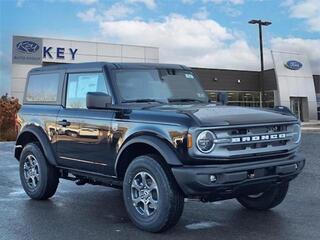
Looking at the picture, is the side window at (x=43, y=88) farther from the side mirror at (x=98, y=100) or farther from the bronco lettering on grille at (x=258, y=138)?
the bronco lettering on grille at (x=258, y=138)

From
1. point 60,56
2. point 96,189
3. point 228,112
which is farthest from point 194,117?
point 60,56

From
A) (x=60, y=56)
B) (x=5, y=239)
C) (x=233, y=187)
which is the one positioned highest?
(x=60, y=56)

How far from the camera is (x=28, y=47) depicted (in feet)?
130

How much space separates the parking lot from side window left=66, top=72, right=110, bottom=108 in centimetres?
156

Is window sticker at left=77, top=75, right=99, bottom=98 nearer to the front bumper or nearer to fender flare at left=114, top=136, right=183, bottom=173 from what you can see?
fender flare at left=114, top=136, right=183, bottom=173

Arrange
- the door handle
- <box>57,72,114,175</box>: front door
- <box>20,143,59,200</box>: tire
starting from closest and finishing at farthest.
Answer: <box>57,72,114,175</box>: front door → the door handle → <box>20,143,59,200</box>: tire

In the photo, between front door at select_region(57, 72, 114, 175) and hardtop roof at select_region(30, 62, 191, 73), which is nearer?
front door at select_region(57, 72, 114, 175)

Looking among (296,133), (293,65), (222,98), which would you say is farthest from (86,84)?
(293,65)

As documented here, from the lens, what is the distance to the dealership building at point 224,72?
1558 inches

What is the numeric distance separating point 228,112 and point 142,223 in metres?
1.66

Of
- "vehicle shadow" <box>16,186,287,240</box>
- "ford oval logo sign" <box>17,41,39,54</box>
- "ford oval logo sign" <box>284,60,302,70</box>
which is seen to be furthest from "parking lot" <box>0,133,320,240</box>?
"ford oval logo sign" <box>284,60,302,70</box>

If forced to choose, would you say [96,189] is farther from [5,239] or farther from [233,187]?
[233,187]

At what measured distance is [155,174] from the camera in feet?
18.8

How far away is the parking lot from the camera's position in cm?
577
